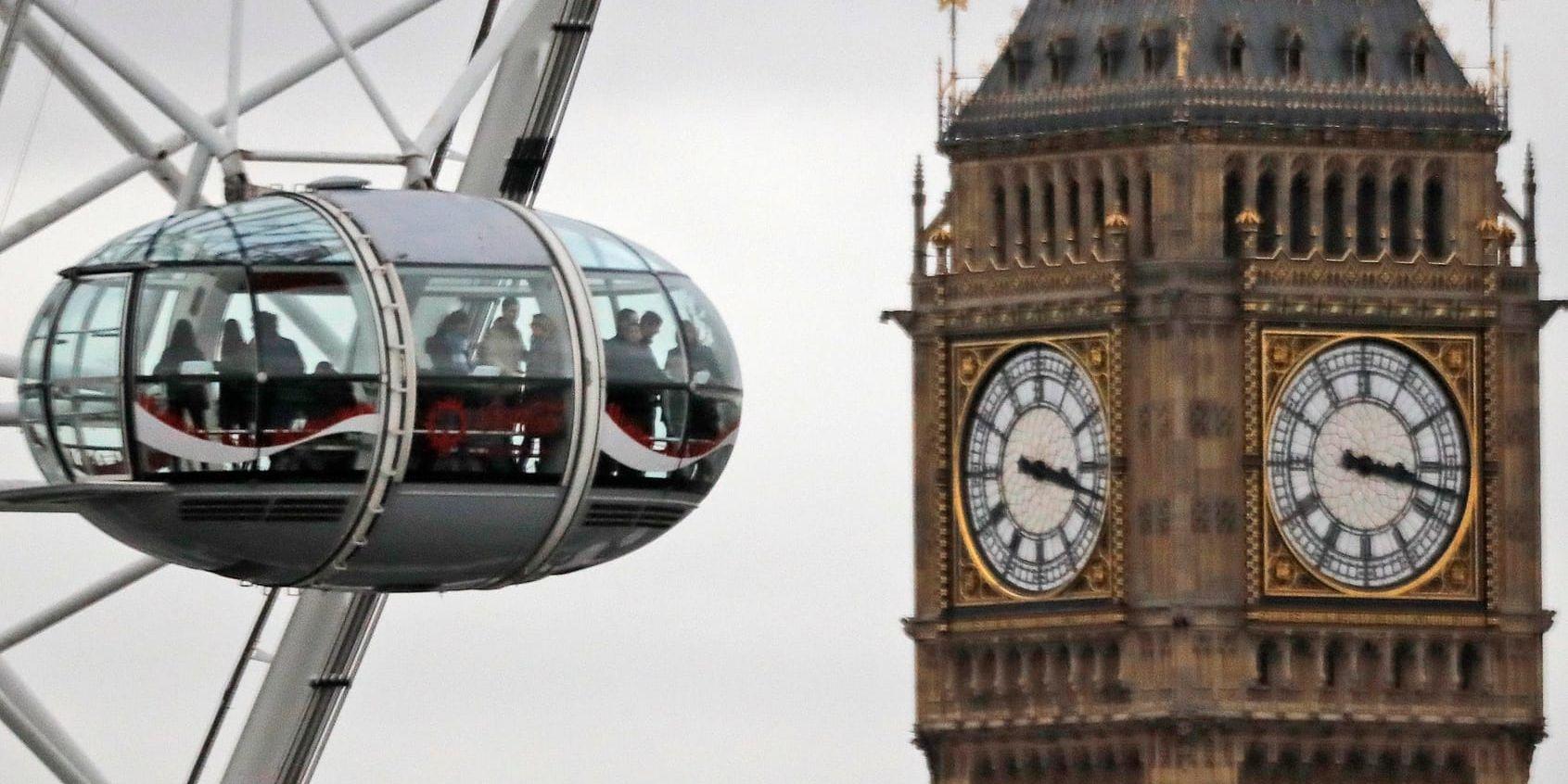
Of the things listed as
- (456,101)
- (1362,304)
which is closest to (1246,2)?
(1362,304)

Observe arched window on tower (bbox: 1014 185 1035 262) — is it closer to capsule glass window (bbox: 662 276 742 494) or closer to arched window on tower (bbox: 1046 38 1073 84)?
arched window on tower (bbox: 1046 38 1073 84)

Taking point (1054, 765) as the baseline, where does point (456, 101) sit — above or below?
above

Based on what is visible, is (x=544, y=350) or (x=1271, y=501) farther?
(x=1271, y=501)

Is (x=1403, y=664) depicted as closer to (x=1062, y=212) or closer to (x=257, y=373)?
(x=1062, y=212)

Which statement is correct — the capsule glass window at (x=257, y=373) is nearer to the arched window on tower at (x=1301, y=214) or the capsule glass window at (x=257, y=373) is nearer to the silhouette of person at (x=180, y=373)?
the silhouette of person at (x=180, y=373)

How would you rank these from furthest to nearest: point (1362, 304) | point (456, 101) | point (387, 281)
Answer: point (1362, 304) → point (456, 101) → point (387, 281)

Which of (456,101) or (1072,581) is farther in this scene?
(1072,581)

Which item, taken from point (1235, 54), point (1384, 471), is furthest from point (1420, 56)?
point (1384, 471)

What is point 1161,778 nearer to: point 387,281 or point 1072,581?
point 1072,581
